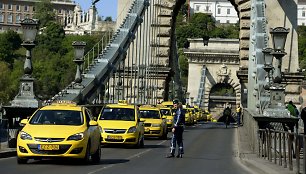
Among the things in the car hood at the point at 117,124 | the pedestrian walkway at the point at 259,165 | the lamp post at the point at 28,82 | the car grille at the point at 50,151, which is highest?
the lamp post at the point at 28,82

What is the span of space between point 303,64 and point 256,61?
10167 centimetres

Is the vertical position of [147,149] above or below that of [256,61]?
below

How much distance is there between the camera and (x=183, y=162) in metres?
26.0

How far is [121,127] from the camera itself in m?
31.8

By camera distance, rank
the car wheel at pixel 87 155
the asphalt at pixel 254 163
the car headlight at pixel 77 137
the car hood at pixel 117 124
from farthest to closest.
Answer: the car hood at pixel 117 124, the car wheel at pixel 87 155, the car headlight at pixel 77 137, the asphalt at pixel 254 163

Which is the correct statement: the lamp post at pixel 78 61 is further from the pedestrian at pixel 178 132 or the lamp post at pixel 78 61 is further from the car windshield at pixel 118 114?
the pedestrian at pixel 178 132

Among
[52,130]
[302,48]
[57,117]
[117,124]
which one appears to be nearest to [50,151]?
[52,130]

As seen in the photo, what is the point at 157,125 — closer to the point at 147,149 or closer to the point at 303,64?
the point at 147,149

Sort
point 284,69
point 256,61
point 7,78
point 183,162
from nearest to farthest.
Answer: point 183,162, point 256,61, point 284,69, point 7,78

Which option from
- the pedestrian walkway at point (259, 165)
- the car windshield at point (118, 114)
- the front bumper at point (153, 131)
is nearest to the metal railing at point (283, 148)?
the pedestrian walkway at point (259, 165)

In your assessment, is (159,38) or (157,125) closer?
(157,125)

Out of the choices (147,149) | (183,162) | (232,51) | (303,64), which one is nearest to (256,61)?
(147,149)

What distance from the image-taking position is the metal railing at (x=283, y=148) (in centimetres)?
1818

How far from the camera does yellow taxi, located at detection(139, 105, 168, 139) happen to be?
41.1m
